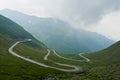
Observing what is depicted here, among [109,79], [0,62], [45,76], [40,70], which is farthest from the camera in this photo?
[0,62]

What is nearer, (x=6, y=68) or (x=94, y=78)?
(x=94, y=78)

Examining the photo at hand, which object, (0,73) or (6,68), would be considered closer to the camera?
(0,73)

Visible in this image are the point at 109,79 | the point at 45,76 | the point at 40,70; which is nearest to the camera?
the point at 109,79

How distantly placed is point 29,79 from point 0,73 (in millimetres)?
15955

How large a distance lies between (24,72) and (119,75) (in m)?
49.9

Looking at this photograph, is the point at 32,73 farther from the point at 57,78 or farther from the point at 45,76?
the point at 57,78

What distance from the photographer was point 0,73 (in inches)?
5108

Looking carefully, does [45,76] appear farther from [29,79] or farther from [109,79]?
[109,79]

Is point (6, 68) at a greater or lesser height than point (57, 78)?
greater

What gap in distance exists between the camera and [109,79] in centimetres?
11956

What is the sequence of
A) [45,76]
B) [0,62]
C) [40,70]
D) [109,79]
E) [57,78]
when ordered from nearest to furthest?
[109,79]
[57,78]
[45,76]
[40,70]
[0,62]

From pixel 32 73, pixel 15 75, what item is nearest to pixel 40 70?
pixel 32 73

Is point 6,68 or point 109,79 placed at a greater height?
point 6,68

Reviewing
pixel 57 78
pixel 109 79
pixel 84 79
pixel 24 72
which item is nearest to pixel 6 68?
pixel 24 72
